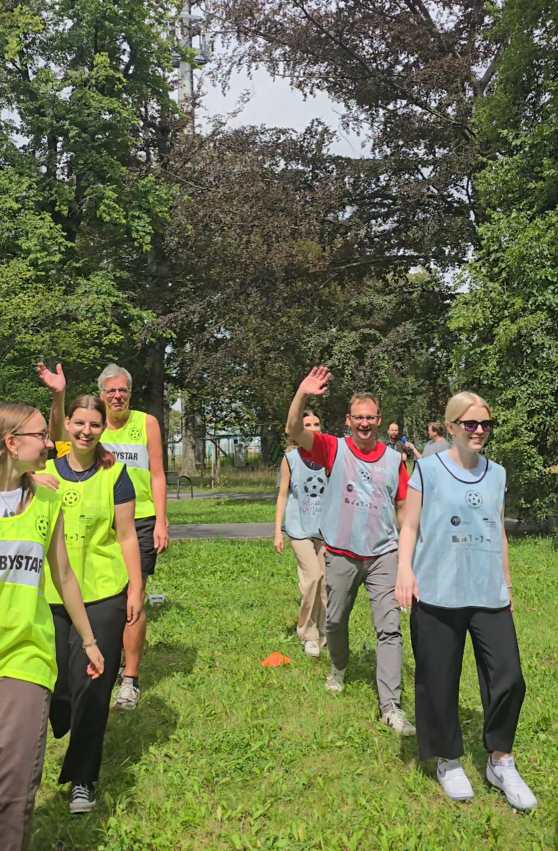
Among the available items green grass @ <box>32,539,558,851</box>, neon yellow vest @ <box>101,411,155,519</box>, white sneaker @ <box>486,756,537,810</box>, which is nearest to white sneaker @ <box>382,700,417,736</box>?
green grass @ <box>32,539,558,851</box>

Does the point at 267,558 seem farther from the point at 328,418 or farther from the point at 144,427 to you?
the point at 328,418

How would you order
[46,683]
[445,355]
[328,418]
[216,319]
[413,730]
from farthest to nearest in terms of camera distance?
[328,418], [216,319], [445,355], [413,730], [46,683]

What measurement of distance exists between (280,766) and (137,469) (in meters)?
2.17

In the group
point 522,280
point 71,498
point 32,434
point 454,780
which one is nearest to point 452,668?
point 454,780

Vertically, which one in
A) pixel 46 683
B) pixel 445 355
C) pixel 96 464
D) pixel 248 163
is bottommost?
pixel 46 683

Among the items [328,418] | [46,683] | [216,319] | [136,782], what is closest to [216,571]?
[136,782]

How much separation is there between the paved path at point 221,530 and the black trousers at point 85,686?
12566 mm

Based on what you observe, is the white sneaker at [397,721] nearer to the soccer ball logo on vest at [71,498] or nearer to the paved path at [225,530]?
the soccer ball logo on vest at [71,498]

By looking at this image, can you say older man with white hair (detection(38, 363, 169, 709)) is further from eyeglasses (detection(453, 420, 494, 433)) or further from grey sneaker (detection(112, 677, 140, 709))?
eyeglasses (detection(453, 420, 494, 433))

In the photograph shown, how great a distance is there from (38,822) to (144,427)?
8.59 ft

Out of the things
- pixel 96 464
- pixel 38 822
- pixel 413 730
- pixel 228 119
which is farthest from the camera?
pixel 228 119

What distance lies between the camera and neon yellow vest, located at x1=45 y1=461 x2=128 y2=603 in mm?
4246

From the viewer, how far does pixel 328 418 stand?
108ft

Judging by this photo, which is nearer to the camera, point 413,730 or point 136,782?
point 136,782
